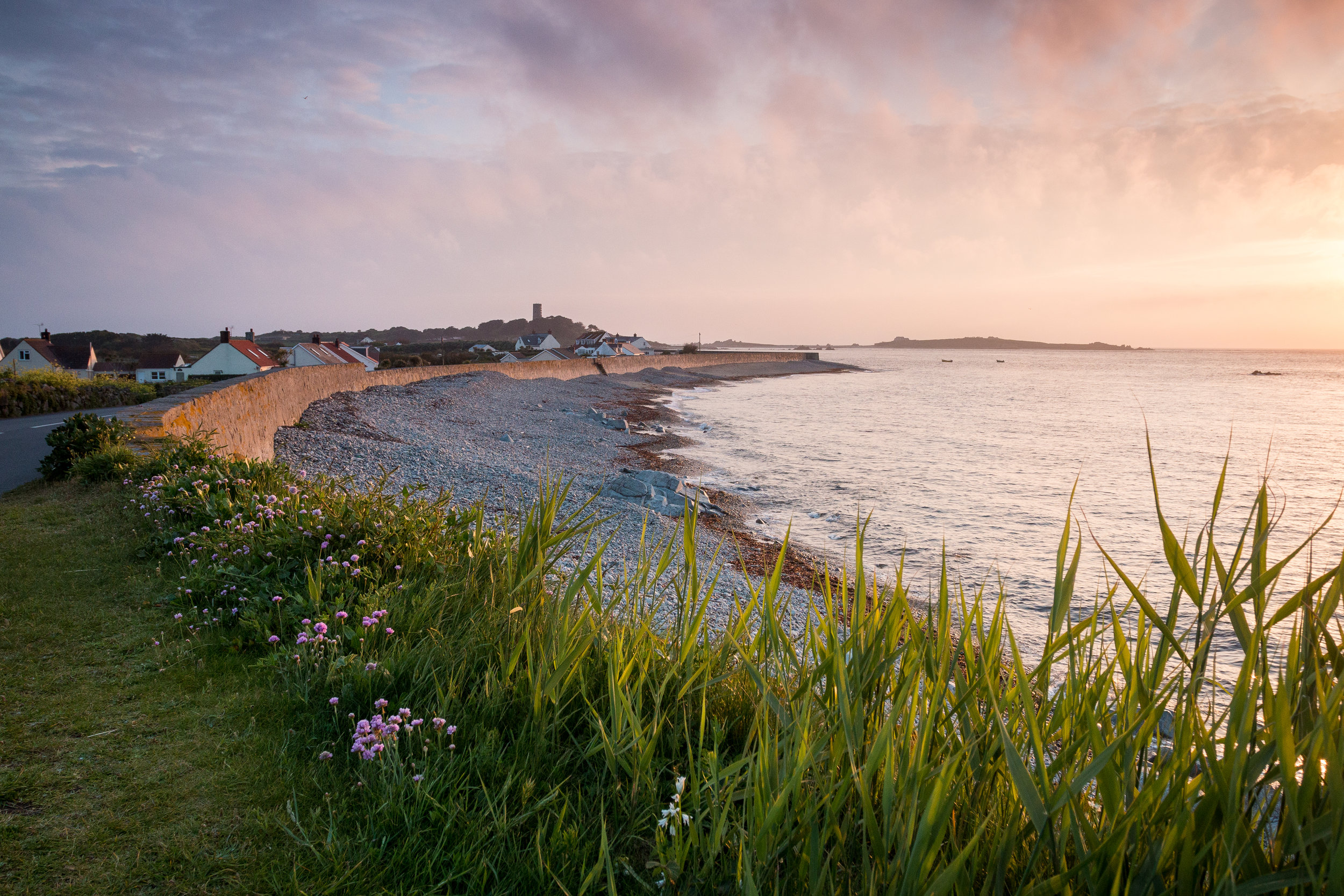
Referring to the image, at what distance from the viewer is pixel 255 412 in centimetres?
1209

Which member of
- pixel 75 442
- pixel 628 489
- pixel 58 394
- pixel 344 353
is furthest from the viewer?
pixel 344 353

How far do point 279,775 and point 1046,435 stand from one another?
27307mm

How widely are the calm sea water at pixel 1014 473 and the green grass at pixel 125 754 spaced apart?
258 cm

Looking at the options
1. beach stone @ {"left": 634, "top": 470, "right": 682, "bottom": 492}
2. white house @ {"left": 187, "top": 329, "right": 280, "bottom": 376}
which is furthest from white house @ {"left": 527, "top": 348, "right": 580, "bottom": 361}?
beach stone @ {"left": 634, "top": 470, "right": 682, "bottom": 492}

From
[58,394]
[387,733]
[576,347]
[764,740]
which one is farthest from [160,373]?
[764,740]

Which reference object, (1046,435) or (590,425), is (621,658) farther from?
(1046,435)

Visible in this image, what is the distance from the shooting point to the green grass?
2387mm

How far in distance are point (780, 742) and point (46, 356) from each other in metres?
76.3

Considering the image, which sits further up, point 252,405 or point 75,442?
point 252,405

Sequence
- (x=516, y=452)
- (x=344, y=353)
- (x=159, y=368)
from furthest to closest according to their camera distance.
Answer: (x=344, y=353), (x=159, y=368), (x=516, y=452)

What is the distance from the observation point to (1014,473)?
57.6ft

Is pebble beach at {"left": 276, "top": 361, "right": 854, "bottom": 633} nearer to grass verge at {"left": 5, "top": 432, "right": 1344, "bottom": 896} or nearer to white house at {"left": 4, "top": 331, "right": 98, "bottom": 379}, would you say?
grass verge at {"left": 5, "top": 432, "right": 1344, "bottom": 896}

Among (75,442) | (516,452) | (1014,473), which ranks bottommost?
(1014,473)

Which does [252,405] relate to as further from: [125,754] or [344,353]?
[344,353]
